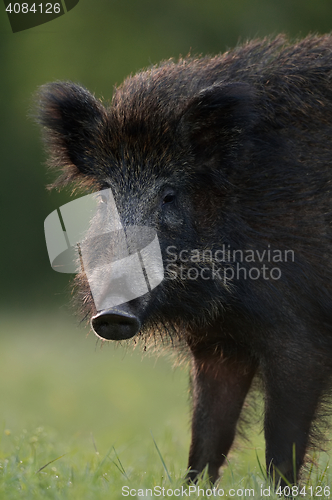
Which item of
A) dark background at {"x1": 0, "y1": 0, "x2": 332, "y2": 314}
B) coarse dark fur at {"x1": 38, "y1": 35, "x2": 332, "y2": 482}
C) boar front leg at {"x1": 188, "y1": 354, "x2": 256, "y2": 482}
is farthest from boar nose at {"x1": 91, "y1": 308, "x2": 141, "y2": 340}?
dark background at {"x1": 0, "y1": 0, "x2": 332, "y2": 314}

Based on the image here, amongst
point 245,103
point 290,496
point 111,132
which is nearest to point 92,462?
point 290,496

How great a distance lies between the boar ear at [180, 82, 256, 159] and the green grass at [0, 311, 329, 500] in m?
1.33

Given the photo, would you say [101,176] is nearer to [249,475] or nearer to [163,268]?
[163,268]

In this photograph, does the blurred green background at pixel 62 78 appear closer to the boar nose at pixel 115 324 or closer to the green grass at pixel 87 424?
the green grass at pixel 87 424

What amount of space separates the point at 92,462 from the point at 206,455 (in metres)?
0.75

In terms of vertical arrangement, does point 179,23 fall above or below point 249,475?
above

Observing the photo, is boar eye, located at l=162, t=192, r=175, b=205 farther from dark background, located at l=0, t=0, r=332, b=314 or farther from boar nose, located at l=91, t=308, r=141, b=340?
dark background, located at l=0, t=0, r=332, b=314

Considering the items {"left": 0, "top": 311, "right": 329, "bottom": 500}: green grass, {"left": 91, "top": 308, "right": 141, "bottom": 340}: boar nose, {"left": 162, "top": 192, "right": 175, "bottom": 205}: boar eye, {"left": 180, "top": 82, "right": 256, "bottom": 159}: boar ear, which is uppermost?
{"left": 180, "top": 82, "right": 256, "bottom": 159}: boar ear

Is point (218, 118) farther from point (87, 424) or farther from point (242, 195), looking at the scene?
point (87, 424)

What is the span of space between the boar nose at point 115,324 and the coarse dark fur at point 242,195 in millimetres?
90

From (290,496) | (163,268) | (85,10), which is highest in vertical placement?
(85,10)

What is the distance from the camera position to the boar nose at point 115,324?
297 cm

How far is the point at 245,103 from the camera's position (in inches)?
132

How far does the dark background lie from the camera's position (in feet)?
37.1
